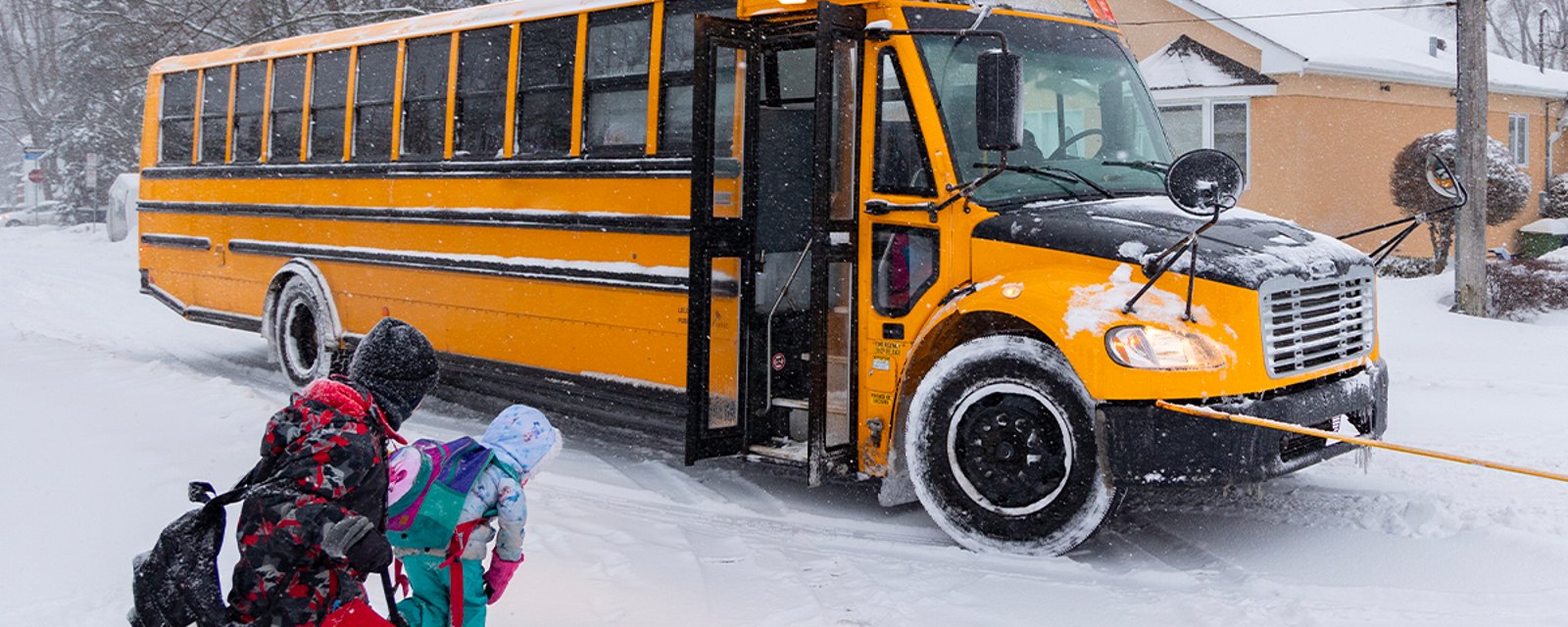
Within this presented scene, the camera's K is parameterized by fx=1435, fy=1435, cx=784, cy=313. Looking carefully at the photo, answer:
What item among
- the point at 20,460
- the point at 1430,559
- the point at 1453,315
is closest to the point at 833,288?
the point at 1430,559

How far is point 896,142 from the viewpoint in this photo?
236 inches

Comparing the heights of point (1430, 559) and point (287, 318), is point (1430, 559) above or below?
below

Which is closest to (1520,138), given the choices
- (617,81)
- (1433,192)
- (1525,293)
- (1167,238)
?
(1433,192)

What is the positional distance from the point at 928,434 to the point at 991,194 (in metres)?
1.00

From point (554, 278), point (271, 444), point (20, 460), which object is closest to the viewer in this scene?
point (271, 444)

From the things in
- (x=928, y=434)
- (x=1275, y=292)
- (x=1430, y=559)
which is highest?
(x=1275, y=292)

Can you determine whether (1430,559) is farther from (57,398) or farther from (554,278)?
(57,398)

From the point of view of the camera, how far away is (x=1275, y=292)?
17.3ft

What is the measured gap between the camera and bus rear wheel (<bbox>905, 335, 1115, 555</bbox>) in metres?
5.30

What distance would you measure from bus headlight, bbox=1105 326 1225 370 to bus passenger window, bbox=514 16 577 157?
3547 millimetres

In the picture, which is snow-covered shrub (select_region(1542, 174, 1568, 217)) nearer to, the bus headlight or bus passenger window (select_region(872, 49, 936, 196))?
bus passenger window (select_region(872, 49, 936, 196))

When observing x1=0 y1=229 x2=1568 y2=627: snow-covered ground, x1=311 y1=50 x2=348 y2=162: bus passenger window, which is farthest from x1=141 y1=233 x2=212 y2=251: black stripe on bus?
x1=0 y1=229 x2=1568 y2=627: snow-covered ground

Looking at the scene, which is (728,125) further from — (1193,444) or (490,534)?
(490,534)

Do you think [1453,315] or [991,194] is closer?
[991,194]
